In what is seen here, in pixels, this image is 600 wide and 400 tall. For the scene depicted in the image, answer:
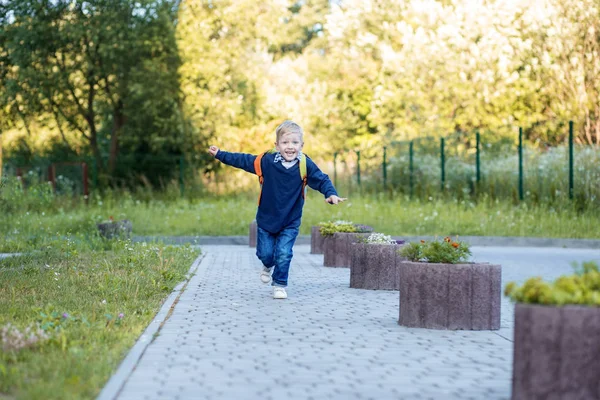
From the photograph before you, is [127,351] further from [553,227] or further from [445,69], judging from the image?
[445,69]

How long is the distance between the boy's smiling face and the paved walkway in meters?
1.42

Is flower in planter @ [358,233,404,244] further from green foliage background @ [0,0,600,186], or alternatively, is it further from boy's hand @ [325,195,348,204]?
green foliage background @ [0,0,600,186]

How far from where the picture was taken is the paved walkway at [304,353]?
226 inches

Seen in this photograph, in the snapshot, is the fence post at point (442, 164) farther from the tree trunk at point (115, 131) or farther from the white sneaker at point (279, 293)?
the white sneaker at point (279, 293)

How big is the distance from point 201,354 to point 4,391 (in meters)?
1.61

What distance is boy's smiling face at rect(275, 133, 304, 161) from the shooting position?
10250 mm

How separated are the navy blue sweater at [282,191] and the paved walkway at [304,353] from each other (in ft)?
2.53

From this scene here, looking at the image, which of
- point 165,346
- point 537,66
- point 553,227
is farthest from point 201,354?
point 537,66

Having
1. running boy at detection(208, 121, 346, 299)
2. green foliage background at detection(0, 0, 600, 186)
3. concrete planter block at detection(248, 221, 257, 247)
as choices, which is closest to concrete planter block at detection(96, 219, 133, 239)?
concrete planter block at detection(248, 221, 257, 247)

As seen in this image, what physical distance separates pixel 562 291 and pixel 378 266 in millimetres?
6033

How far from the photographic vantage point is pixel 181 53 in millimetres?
35719

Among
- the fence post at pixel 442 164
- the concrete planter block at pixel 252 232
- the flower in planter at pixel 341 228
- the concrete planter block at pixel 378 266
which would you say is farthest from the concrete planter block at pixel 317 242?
the fence post at pixel 442 164

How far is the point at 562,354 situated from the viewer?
5.13 metres

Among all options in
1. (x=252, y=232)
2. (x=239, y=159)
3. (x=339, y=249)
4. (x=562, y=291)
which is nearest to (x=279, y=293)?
(x=239, y=159)
